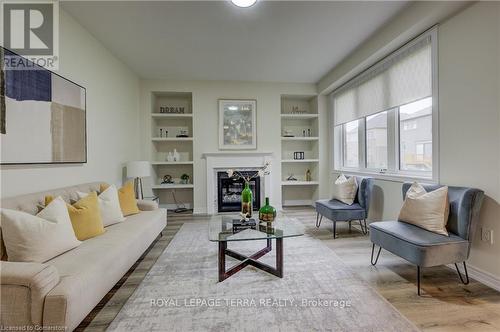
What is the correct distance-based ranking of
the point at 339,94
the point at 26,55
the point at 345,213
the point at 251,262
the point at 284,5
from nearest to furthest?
the point at 26,55
the point at 251,262
the point at 284,5
the point at 345,213
the point at 339,94

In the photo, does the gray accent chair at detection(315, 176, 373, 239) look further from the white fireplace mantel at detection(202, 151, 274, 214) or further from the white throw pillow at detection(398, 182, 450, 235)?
the white fireplace mantel at detection(202, 151, 274, 214)

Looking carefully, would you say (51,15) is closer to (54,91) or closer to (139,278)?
(54,91)

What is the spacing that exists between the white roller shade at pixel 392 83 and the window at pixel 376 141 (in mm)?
161

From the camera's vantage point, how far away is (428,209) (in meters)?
2.13

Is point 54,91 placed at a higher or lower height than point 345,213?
higher

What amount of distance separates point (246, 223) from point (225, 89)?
3433 mm

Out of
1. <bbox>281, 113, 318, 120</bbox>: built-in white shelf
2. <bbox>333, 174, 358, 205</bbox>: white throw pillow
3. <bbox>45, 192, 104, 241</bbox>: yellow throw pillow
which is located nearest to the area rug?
<bbox>45, 192, 104, 241</bbox>: yellow throw pillow

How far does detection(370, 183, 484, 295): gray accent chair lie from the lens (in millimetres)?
1866

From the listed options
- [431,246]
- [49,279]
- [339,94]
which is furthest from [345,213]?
[49,279]

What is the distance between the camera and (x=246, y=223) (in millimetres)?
2363

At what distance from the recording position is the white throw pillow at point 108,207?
2.43 m

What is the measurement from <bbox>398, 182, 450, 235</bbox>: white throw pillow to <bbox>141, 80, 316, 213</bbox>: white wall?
296cm

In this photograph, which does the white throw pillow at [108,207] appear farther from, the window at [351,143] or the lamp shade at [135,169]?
the window at [351,143]

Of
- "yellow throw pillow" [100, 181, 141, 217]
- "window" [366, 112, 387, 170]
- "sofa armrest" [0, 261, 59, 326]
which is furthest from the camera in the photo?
"window" [366, 112, 387, 170]
